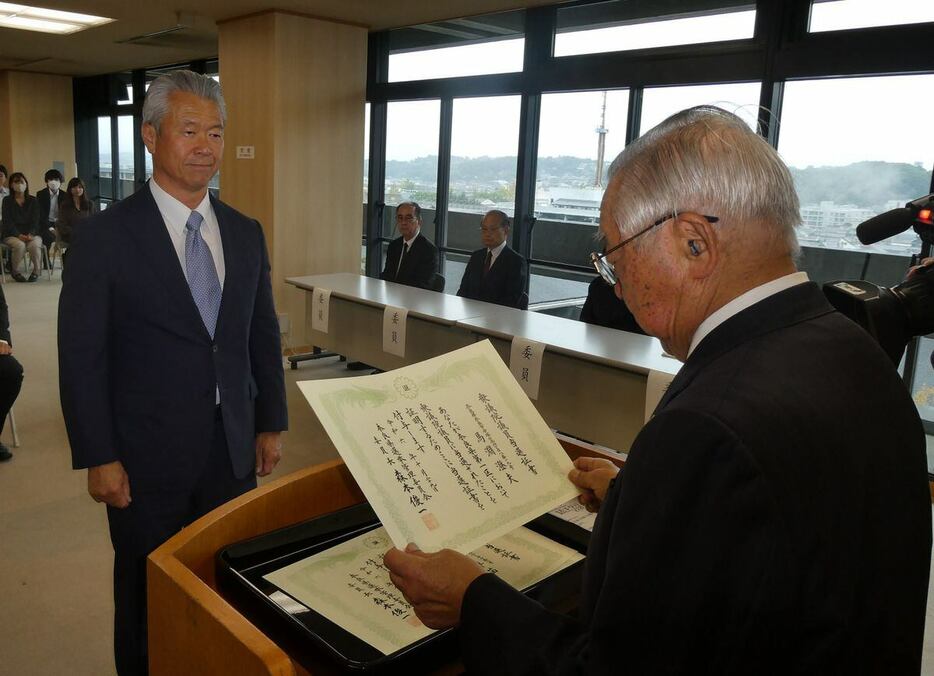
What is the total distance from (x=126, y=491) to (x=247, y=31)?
563cm

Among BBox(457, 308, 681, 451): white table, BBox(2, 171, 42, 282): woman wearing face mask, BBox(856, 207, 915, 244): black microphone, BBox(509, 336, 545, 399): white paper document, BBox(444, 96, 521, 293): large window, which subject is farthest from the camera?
BBox(2, 171, 42, 282): woman wearing face mask

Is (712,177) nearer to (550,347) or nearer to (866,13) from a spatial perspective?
(550,347)

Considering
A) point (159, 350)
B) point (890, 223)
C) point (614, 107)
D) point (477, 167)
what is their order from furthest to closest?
point (477, 167)
point (614, 107)
point (159, 350)
point (890, 223)

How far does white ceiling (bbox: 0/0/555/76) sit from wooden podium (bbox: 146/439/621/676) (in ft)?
15.9

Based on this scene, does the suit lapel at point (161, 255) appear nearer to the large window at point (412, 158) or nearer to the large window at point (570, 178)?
the large window at point (570, 178)

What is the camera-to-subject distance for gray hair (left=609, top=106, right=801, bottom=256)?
0.74 meters

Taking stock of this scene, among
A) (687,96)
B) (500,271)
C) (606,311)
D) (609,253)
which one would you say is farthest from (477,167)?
(609,253)

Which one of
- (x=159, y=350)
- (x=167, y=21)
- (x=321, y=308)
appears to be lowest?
(x=321, y=308)

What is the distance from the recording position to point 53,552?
2.88m

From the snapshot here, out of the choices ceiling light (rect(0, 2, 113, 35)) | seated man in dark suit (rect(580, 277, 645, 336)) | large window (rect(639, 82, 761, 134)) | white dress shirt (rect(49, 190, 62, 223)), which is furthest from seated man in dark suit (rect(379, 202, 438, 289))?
white dress shirt (rect(49, 190, 62, 223))

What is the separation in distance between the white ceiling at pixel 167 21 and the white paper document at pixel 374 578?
4.98 meters

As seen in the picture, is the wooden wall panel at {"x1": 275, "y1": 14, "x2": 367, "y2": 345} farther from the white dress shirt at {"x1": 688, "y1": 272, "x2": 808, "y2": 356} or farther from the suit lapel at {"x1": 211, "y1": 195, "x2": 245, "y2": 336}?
the white dress shirt at {"x1": 688, "y1": 272, "x2": 808, "y2": 356}

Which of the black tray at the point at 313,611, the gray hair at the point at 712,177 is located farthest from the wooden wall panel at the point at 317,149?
the gray hair at the point at 712,177

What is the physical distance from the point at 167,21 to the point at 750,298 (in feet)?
23.8
